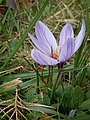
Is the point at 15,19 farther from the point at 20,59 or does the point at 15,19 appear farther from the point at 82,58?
the point at 82,58

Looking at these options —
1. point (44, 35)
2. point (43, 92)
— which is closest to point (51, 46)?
point (44, 35)

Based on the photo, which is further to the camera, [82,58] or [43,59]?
[82,58]

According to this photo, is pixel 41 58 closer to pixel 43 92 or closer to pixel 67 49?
pixel 67 49

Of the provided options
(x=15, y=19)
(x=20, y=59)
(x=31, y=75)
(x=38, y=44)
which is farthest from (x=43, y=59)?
(x=15, y=19)

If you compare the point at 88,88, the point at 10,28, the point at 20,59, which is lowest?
the point at 88,88

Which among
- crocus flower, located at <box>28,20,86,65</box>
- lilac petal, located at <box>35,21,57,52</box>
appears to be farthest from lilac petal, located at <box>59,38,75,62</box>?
lilac petal, located at <box>35,21,57,52</box>

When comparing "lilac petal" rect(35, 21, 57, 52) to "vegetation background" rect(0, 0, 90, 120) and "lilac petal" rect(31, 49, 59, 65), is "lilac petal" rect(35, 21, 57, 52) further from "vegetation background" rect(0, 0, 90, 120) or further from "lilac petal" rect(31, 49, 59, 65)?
"lilac petal" rect(31, 49, 59, 65)

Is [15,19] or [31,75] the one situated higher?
[15,19]

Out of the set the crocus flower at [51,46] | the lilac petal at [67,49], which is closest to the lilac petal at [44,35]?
the crocus flower at [51,46]
